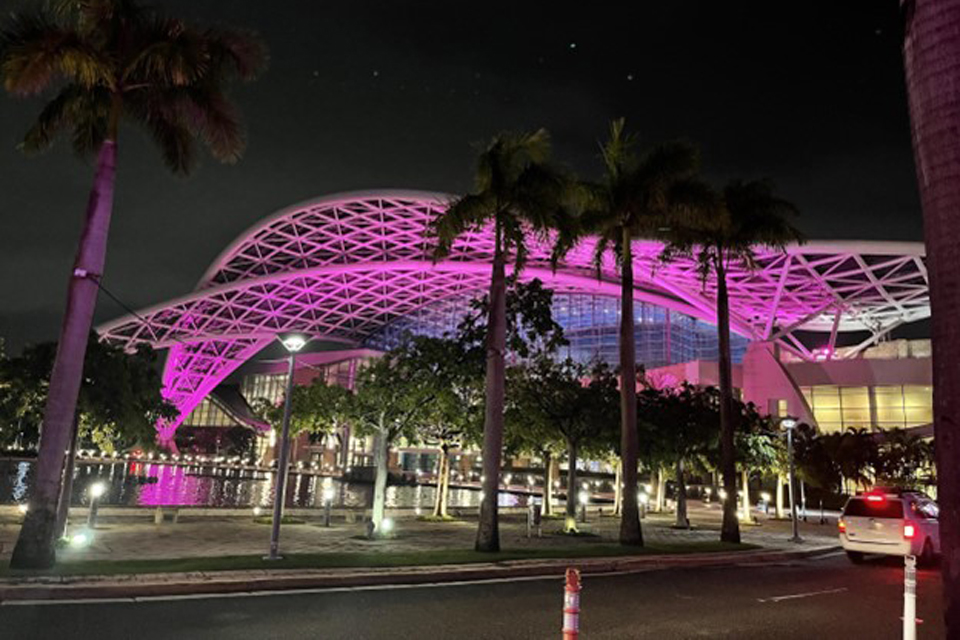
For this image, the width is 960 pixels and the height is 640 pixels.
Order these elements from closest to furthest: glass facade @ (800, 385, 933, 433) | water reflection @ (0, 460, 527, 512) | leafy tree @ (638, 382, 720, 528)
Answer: leafy tree @ (638, 382, 720, 528) < water reflection @ (0, 460, 527, 512) < glass facade @ (800, 385, 933, 433)

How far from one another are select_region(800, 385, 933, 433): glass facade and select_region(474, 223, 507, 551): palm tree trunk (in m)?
51.0

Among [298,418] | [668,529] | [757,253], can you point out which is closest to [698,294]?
[757,253]

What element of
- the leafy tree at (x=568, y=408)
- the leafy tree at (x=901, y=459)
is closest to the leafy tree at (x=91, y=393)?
the leafy tree at (x=568, y=408)

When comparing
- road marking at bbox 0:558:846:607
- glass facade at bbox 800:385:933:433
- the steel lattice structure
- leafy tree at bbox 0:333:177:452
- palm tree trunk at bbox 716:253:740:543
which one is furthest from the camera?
glass facade at bbox 800:385:933:433

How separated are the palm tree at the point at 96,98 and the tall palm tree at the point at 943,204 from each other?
11865mm

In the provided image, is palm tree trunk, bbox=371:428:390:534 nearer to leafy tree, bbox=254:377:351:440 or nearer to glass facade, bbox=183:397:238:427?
leafy tree, bbox=254:377:351:440

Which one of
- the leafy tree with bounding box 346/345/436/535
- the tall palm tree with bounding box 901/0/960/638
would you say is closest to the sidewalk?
the leafy tree with bounding box 346/345/436/535

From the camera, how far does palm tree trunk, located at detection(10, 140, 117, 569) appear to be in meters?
11.7

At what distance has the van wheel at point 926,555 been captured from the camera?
18047 millimetres

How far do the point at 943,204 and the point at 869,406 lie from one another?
212 feet

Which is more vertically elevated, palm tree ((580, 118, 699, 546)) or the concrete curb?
palm tree ((580, 118, 699, 546))

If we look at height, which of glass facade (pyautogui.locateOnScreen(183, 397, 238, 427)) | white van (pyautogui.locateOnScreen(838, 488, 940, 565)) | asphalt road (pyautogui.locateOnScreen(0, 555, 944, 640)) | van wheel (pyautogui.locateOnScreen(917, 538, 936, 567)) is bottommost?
asphalt road (pyautogui.locateOnScreen(0, 555, 944, 640))

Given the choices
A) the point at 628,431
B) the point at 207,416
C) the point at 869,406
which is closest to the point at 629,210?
the point at 628,431

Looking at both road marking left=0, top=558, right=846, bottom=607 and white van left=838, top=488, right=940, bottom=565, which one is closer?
road marking left=0, top=558, right=846, bottom=607
